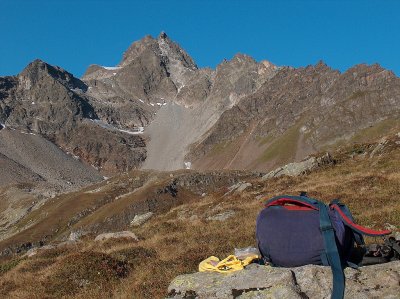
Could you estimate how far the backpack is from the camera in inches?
313

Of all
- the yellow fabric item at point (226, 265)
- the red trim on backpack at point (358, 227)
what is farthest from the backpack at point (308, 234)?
the yellow fabric item at point (226, 265)

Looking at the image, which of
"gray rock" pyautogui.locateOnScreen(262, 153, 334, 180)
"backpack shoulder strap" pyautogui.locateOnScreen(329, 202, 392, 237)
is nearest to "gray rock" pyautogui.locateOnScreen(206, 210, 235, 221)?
"backpack shoulder strap" pyautogui.locateOnScreen(329, 202, 392, 237)

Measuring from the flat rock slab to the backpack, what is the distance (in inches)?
10.2

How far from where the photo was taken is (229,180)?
9156cm

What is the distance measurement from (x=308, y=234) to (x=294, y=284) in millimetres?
916

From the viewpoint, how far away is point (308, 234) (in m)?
8.06

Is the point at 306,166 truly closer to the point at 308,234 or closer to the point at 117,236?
the point at 117,236

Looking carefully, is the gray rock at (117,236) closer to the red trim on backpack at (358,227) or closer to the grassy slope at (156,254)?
the grassy slope at (156,254)

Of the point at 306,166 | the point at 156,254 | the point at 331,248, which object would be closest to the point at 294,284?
the point at 331,248

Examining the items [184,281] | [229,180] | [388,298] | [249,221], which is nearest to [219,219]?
[249,221]

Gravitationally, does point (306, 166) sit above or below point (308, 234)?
above

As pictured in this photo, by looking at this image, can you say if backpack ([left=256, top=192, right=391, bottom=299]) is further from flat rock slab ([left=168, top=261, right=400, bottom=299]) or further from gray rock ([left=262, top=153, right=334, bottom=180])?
gray rock ([left=262, top=153, right=334, bottom=180])

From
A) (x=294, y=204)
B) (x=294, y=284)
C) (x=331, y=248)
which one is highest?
(x=294, y=204)

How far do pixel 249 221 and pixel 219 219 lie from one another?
355cm
